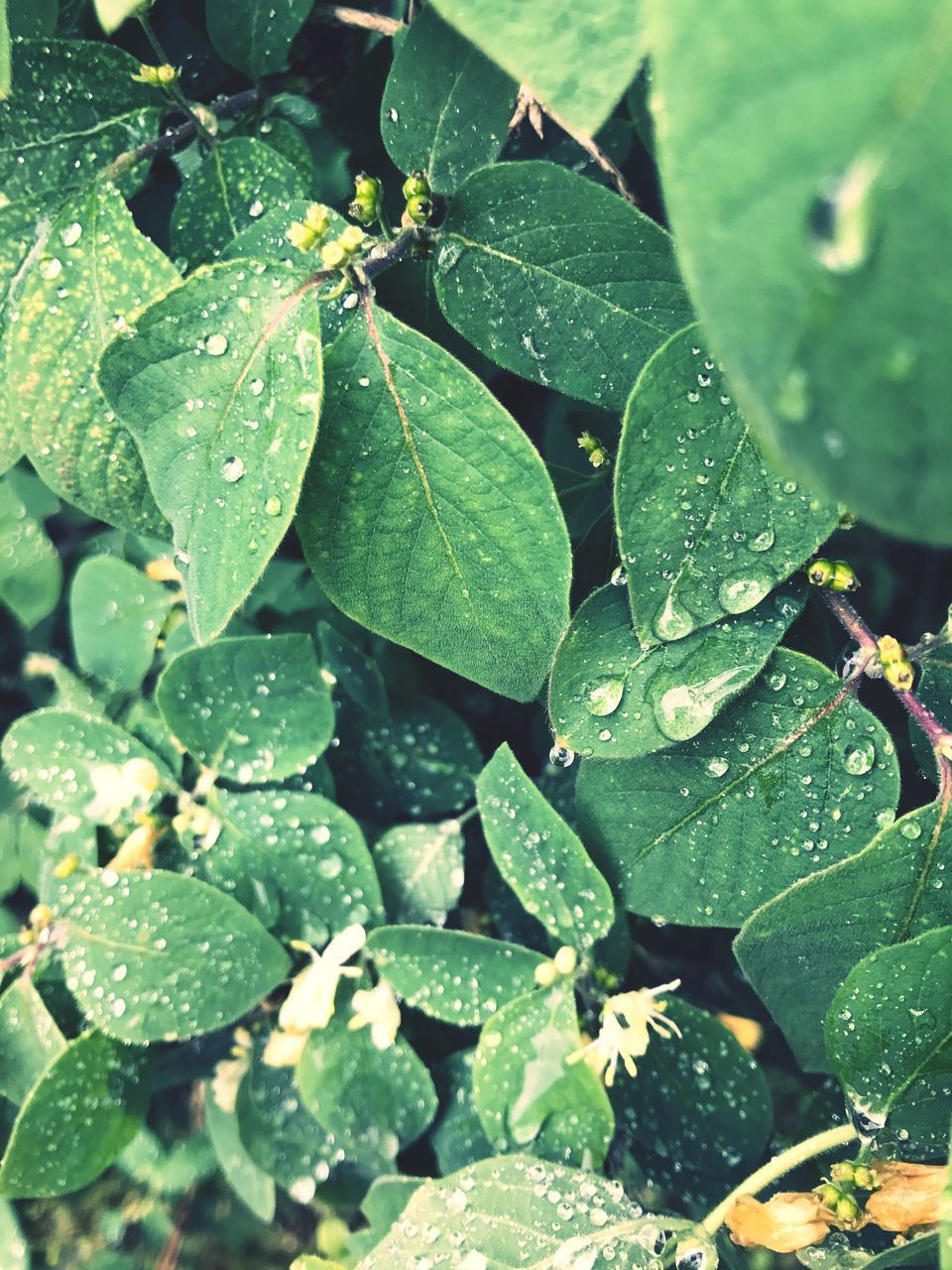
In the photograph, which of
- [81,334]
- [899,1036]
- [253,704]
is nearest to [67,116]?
[81,334]

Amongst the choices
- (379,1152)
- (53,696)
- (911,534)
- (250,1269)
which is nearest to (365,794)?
(379,1152)

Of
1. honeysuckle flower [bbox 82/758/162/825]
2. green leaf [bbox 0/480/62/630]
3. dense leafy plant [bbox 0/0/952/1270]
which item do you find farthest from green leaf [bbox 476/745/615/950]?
green leaf [bbox 0/480/62/630]

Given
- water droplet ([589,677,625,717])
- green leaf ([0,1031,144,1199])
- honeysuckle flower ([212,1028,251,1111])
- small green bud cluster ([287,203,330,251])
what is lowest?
honeysuckle flower ([212,1028,251,1111])

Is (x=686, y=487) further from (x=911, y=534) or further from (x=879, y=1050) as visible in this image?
(x=879, y=1050)

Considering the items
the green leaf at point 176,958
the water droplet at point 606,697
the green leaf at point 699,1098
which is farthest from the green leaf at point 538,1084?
the water droplet at point 606,697

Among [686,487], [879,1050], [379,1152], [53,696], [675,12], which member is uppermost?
[675,12]

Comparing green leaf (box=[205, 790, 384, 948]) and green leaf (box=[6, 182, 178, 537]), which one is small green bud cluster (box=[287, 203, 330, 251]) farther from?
A: green leaf (box=[205, 790, 384, 948])
